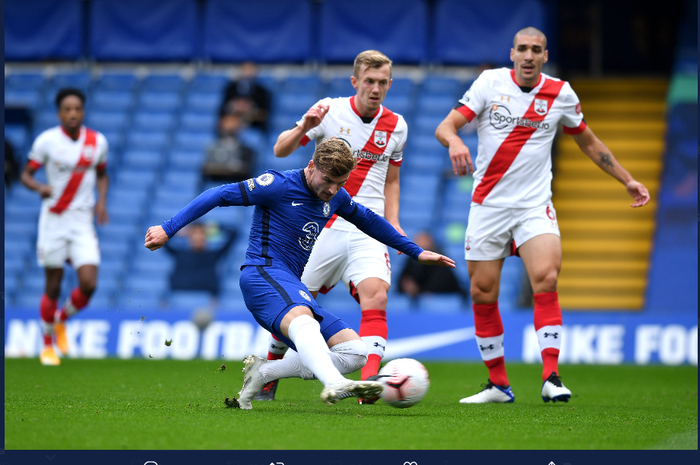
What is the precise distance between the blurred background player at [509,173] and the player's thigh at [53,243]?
489 cm

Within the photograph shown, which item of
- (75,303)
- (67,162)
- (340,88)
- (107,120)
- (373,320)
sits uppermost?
(340,88)

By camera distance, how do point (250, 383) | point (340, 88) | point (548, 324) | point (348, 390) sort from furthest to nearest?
point (340, 88) → point (548, 324) → point (250, 383) → point (348, 390)

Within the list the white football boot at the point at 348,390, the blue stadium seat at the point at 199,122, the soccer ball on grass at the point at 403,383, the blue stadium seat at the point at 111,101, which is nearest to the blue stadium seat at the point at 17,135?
the blue stadium seat at the point at 111,101

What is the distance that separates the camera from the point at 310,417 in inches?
185

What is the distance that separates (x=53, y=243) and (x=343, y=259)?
4.56 meters

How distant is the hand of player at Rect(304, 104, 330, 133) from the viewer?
5566 mm

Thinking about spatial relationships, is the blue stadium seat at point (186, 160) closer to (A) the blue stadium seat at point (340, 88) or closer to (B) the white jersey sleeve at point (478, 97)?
(A) the blue stadium seat at point (340, 88)

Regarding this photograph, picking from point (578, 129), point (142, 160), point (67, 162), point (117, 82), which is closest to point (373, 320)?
point (578, 129)

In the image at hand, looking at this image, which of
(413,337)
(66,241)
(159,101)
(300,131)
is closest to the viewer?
(300,131)

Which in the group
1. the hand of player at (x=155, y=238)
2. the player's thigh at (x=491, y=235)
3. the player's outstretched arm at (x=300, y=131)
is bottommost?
the hand of player at (x=155, y=238)

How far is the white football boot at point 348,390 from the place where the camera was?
4.41m

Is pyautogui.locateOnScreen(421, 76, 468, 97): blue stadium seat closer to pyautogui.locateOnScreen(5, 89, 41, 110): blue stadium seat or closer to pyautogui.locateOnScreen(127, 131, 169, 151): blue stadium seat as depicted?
pyautogui.locateOnScreen(127, 131, 169, 151): blue stadium seat

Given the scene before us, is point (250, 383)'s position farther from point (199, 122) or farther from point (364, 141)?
point (199, 122)

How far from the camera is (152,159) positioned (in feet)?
50.4
